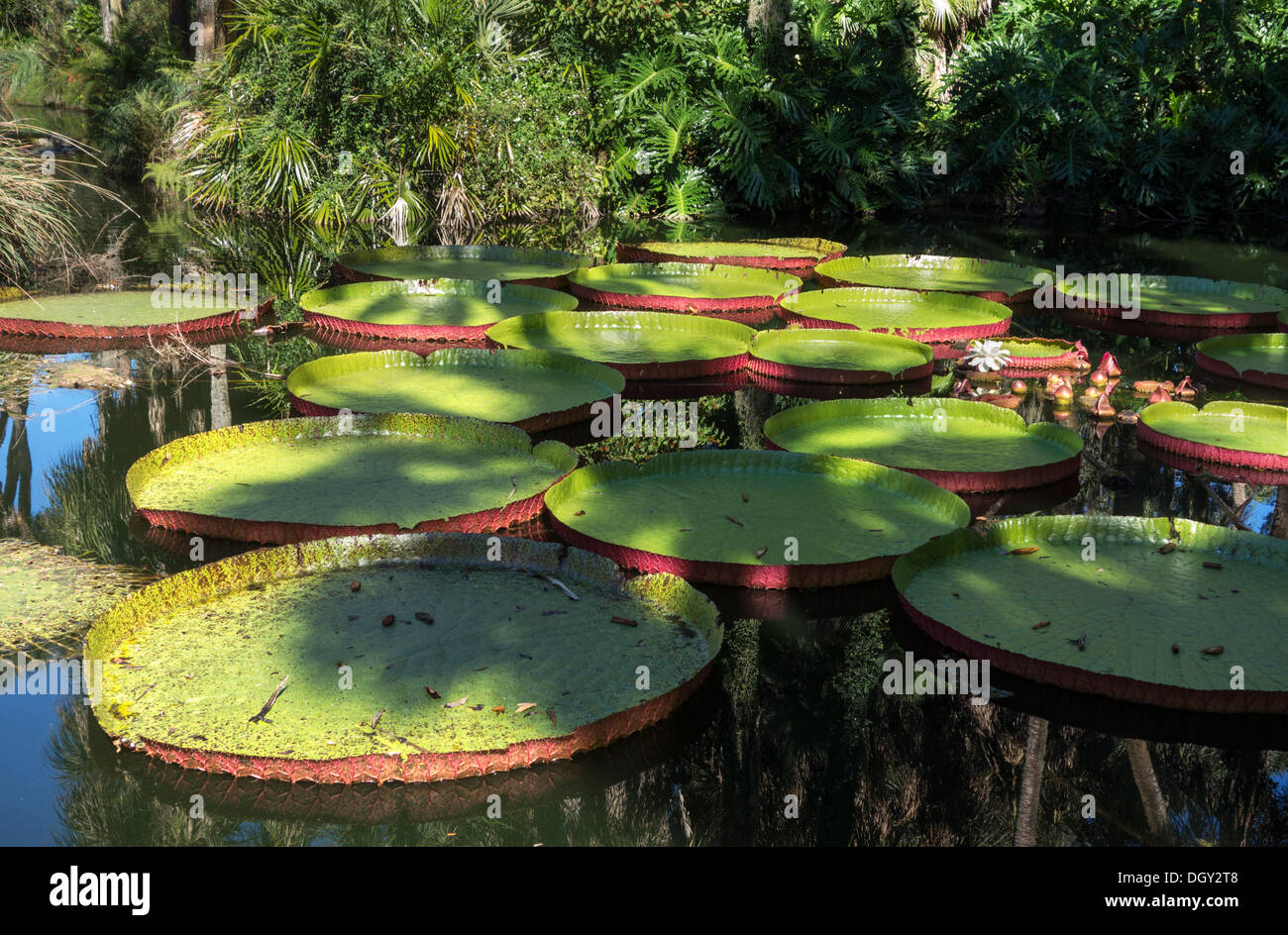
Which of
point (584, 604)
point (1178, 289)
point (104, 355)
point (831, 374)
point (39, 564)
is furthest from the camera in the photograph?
point (1178, 289)

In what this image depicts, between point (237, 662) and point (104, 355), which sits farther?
point (104, 355)

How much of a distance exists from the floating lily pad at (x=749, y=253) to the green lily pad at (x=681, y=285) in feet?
1.44

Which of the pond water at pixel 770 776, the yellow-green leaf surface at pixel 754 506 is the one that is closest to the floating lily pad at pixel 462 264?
the yellow-green leaf surface at pixel 754 506

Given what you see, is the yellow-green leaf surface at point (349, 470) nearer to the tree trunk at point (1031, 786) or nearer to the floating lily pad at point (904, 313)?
the tree trunk at point (1031, 786)

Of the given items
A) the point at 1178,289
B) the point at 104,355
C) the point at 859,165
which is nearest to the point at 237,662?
the point at 104,355

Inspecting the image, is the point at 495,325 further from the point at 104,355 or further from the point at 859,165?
the point at 859,165

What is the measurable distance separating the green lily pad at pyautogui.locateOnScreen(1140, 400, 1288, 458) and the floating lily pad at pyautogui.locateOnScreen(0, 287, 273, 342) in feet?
18.9

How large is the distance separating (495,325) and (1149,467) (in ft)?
13.2

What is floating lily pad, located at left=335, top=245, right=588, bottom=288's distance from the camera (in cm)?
1023

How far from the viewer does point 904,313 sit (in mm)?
9109

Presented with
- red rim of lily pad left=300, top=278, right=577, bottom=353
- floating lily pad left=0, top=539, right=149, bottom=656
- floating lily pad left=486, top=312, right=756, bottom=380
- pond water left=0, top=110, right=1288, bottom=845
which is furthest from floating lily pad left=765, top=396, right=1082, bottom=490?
floating lily pad left=0, top=539, right=149, bottom=656

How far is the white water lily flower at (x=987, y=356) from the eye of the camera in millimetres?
7676

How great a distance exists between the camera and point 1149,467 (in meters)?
5.96

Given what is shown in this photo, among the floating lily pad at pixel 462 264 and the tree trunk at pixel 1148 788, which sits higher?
the floating lily pad at pixel 462 264
